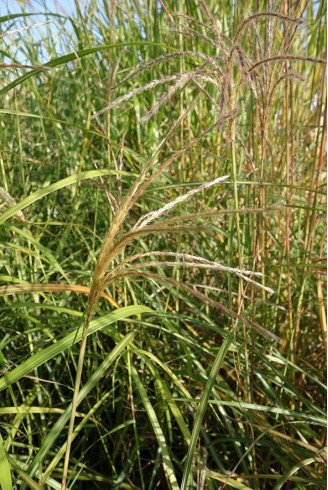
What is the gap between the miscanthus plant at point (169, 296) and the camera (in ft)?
3.40

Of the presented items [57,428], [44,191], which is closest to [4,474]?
[57,428]

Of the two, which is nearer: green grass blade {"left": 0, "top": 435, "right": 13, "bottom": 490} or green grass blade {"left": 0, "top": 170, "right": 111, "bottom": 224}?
green grass blade {"left": 0, "top": 435, "right": 13, "bottom": 490}

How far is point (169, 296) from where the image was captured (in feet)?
5.03

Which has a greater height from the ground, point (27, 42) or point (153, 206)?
point (27, 42)

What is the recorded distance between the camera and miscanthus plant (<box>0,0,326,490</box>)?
1037mm

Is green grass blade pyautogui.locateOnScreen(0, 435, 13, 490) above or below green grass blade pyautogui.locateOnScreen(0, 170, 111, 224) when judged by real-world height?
below

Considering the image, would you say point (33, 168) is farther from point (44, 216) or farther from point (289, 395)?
point (289, 395)

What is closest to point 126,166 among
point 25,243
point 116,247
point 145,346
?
point 25,243

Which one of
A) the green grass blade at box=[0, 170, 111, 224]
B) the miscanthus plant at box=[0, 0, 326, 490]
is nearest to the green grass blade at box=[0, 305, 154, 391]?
the miscanthus plant at box=[0, 0, 326, 490]

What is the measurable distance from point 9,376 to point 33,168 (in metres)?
1.25

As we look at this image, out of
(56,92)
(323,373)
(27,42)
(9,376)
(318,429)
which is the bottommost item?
(318,429)

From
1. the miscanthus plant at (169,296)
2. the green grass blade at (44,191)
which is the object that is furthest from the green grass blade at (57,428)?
the green grass blade at (44,191)

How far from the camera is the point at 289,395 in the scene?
143 centimetres

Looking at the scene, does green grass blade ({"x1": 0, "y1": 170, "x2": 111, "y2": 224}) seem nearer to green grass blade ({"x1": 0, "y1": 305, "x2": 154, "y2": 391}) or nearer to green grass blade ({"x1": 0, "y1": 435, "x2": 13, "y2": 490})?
green grass blade ({"x1": 0, "y1": 305, "x2": 154, "y2": 391})
